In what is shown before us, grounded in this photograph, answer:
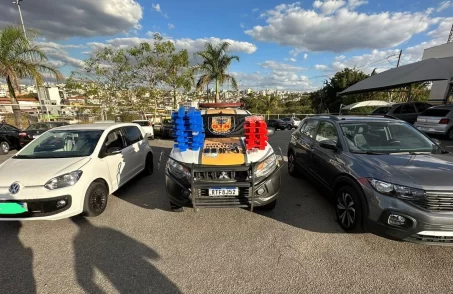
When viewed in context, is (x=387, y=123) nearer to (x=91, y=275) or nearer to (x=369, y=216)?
(x=369, y=216)

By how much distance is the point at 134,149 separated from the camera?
5.05 metres

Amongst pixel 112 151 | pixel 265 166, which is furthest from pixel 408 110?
pixel 112 151

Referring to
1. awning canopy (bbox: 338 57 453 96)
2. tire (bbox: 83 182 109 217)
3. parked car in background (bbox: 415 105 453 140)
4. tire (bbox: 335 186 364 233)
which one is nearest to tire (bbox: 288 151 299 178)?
tire (bbox: 335 186 364 233)

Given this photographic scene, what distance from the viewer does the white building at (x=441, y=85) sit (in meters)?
15.0

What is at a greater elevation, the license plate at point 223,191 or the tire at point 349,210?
the license plate at point 223,191

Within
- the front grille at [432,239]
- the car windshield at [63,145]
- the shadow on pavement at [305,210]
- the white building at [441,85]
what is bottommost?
the shadow on pavement at [305,210]

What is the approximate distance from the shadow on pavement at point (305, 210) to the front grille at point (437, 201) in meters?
1.09

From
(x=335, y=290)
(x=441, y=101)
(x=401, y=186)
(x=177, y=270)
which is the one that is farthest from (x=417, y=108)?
(x=177, y=270)

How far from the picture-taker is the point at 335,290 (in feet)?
6.87

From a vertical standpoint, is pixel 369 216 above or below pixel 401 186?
below

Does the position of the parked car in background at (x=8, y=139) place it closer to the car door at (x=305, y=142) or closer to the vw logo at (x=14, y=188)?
the vw logo at (x=14, y=188)

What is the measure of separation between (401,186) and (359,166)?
0.56m

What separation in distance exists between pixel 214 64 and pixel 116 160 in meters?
16.7

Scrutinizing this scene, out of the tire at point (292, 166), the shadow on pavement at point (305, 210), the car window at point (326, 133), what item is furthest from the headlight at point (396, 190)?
the tire at point (292, 166)
